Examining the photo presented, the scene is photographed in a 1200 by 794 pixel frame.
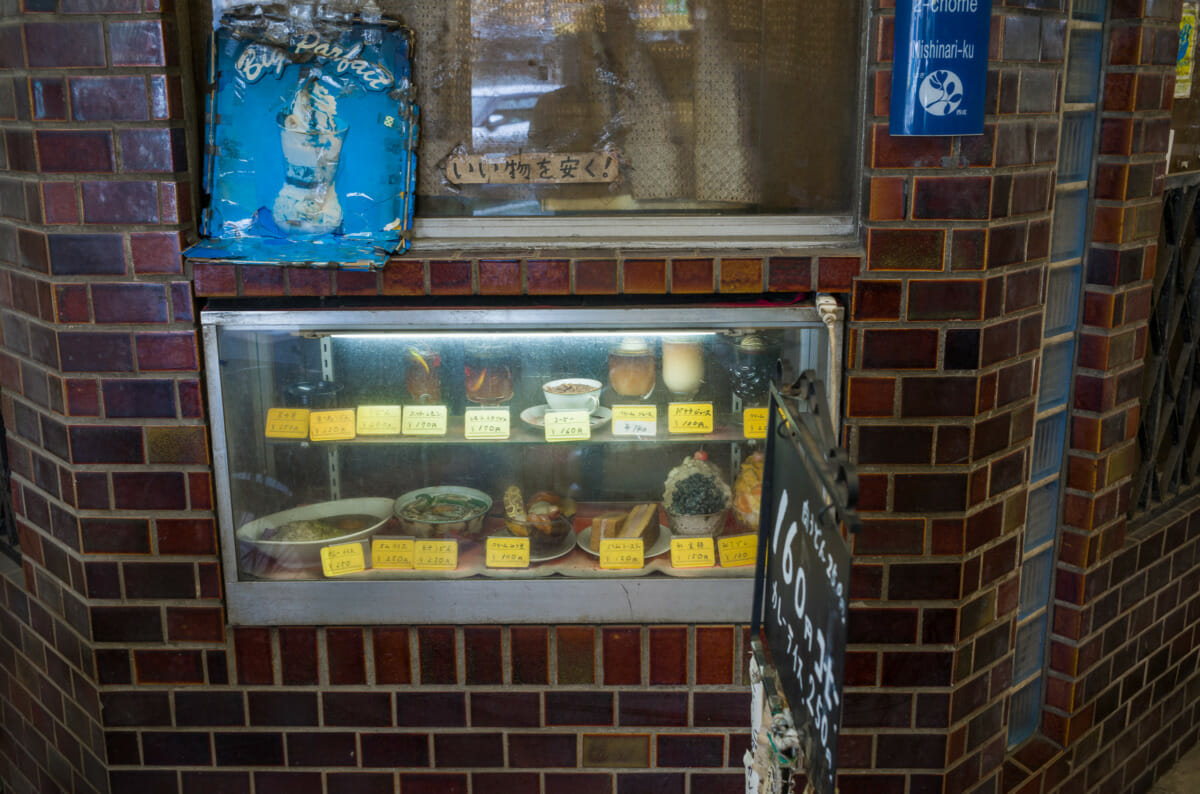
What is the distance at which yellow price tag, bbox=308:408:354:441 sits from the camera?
3.25 metres

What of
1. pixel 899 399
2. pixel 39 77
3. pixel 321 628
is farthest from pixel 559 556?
pixel 39 77

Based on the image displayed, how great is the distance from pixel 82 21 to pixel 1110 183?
124 inches

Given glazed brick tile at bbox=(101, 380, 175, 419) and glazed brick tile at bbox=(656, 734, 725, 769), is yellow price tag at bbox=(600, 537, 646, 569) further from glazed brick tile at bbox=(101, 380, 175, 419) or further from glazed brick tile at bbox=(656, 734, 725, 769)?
glazed brick tile at bbox=(101, 380, 175, 419)

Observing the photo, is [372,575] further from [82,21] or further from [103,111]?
[82,21]

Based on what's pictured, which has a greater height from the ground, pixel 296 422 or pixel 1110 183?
pixel 1110 183

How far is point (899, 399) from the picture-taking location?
9.81 feet

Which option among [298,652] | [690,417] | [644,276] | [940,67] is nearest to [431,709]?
[298,652]

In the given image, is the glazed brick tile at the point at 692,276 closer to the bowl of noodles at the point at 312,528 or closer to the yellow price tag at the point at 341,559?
the bowl of noodles at the point at 312,528

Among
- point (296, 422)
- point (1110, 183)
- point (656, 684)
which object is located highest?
point (1110, 183)

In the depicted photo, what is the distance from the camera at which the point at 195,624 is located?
3197 mm

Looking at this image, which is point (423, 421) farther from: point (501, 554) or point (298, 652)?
point (298, 652)

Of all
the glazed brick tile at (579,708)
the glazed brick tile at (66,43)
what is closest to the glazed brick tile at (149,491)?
the glazed brick tile at (66,43)

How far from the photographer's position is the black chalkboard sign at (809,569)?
1814 mm

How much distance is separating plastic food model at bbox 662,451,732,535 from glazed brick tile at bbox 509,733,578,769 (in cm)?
76
